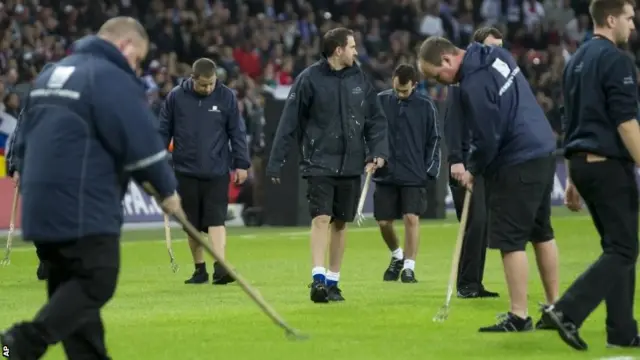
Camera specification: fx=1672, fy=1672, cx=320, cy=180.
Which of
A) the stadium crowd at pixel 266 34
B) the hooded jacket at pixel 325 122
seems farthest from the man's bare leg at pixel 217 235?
the stadium crowd at pixel 266 34

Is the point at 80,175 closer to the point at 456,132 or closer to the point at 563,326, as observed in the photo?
the point at 563,326

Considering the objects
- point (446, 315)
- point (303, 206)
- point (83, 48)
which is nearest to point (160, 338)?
point (446, 315)

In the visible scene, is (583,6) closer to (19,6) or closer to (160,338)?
(19,6)

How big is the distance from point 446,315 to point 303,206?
13788 mm

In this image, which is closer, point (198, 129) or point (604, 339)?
point (604, 339)

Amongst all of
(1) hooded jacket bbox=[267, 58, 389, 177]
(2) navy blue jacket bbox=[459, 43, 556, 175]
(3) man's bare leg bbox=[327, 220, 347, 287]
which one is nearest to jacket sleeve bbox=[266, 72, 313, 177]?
(1) hooded jacket bbox=[267, 58, 389, 177]

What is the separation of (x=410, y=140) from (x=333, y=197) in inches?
122

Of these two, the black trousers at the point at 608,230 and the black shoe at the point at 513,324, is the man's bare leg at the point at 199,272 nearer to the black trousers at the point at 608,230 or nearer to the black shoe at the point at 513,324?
the black shoe at the point at 513,324

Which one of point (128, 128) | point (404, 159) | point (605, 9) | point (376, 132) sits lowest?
point (404, 159)

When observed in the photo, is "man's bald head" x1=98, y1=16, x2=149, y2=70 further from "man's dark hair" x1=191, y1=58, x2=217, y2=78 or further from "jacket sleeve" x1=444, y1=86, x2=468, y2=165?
"man's dark hair" x1=191, y1=58, x2=217, y2=78

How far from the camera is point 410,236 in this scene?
16922 mm

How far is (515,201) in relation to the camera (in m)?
11.4

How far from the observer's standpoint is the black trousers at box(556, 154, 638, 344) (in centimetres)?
1057

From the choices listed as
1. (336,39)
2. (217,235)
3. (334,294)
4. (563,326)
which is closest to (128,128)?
(563,326)
